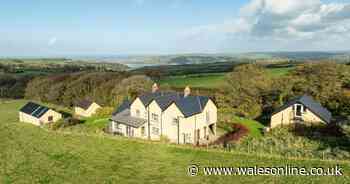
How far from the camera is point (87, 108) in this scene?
193ft

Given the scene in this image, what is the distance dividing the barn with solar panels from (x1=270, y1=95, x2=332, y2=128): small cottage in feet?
119

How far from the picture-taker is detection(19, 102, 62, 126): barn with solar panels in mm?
50406

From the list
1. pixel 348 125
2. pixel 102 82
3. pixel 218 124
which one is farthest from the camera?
pixel 102 82

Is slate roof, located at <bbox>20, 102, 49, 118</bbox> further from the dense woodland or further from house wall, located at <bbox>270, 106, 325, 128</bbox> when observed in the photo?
house wall, located at <bbox>270, 106, 325, 128</bbox>

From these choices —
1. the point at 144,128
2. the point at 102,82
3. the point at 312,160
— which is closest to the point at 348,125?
the point at 312,160

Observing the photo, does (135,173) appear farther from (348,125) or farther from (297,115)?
(297,115)

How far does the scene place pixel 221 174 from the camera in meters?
19.2

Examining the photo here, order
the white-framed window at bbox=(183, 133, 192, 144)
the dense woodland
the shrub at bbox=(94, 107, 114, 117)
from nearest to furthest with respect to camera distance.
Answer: the white-framed window at bbox=(183, 133, 192, 144) → the dense woodland → the shrub at bbox=(94, 107, 114, 117)

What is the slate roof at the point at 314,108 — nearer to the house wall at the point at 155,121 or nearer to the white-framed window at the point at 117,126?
the house wall at the point at 155,121

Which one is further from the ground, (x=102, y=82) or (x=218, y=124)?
(x=102, y=82)

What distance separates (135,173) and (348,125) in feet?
66.1

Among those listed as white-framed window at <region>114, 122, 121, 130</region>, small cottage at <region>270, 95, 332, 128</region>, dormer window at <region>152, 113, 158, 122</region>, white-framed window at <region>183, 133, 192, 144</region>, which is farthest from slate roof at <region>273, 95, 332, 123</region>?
white-framed window at <region>114, 122, 121, 130</region>

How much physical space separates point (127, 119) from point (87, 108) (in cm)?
2093

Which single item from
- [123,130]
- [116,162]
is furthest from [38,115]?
[116,162]
